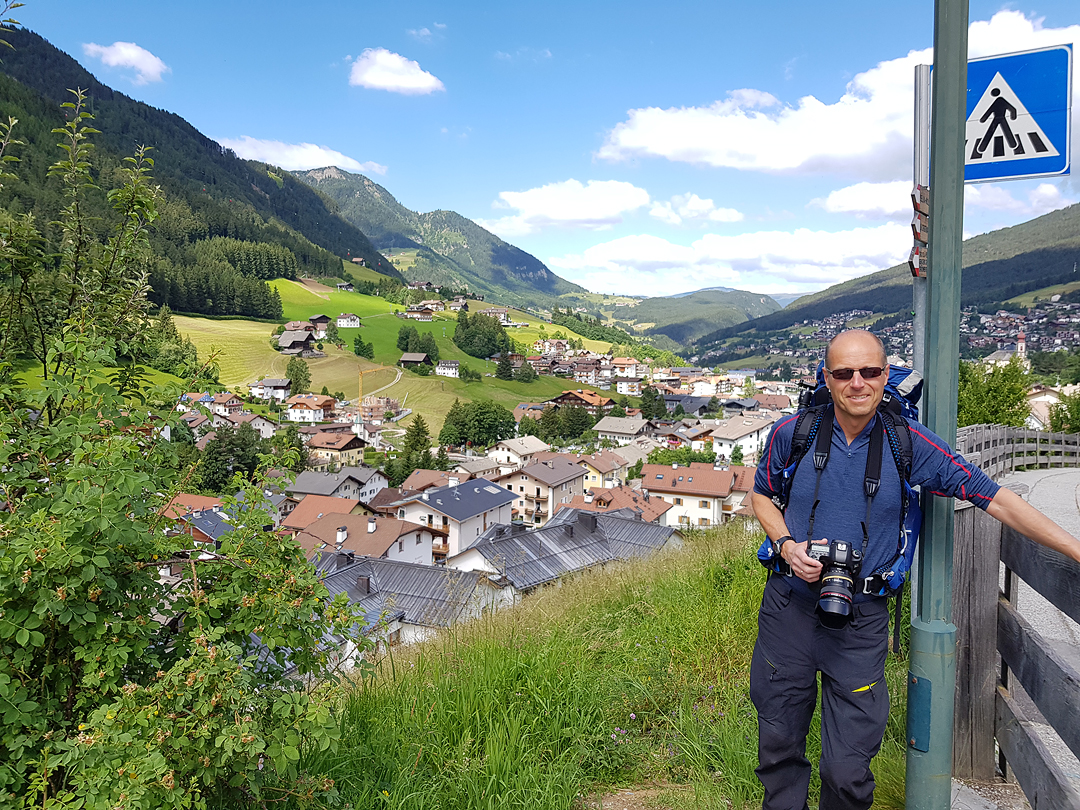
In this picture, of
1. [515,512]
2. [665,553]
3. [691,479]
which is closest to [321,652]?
[665,553]

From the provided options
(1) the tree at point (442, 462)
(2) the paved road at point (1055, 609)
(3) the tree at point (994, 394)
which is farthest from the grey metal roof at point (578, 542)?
(1) the tree at point (442, 462)

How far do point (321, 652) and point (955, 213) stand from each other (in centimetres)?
230

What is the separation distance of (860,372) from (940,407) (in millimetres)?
237

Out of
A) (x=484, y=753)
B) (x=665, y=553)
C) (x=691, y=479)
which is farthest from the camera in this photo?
(x=691, y=479)

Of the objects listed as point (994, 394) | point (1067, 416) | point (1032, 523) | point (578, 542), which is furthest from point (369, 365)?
point (1032, 523)

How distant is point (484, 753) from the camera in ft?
8.13

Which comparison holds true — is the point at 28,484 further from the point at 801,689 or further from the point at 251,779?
the point at 801,689

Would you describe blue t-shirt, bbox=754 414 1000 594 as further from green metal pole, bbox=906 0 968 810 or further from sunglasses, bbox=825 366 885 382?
sunglasses, bbox=825 366 885 382

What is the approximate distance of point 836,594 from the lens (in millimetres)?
1852

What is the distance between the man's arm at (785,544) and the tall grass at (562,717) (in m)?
0.94

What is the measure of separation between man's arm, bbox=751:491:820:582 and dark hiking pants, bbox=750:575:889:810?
178mm

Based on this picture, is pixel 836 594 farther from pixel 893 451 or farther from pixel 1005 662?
pixel 1005 662

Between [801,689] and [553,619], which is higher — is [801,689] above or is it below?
above

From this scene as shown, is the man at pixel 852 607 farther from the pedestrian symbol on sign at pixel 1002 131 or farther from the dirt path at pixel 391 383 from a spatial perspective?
the dirt path at pixel 391 383
